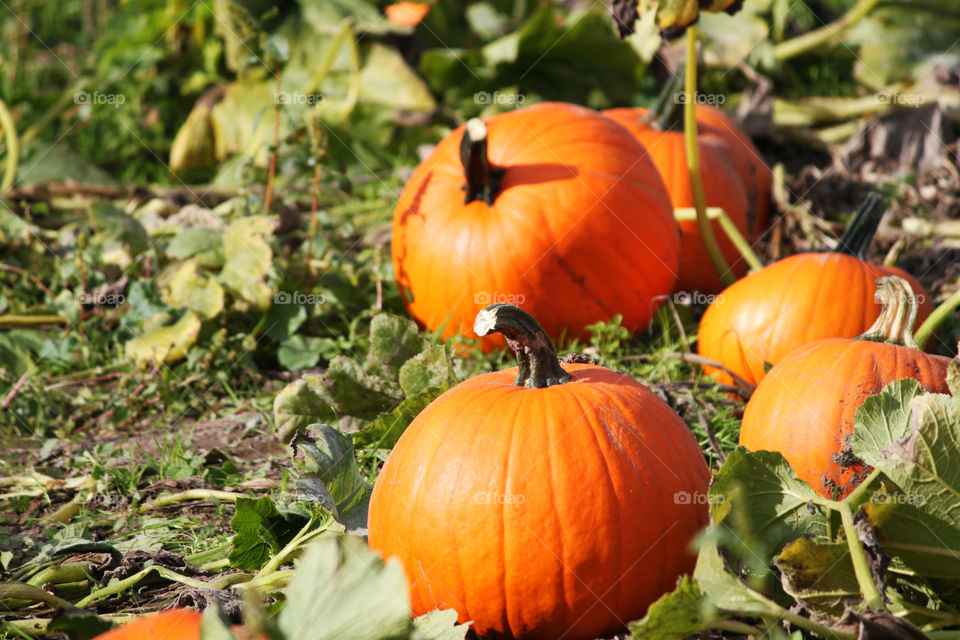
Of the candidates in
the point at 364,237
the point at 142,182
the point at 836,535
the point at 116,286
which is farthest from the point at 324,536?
the point at 142,182

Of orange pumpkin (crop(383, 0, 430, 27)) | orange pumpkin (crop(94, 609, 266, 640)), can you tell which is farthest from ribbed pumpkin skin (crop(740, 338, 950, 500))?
orange pumpkin (crop(383, 0, 430, 27))

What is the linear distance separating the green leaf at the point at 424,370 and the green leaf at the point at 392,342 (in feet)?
0.54

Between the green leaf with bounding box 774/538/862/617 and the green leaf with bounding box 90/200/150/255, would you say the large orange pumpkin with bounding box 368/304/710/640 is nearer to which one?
the green leaf with bounding box 774/538/862/617

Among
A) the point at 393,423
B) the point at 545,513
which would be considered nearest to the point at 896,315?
the point at 545,513

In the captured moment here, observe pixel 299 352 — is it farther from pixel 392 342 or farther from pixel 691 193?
pixel 691 193

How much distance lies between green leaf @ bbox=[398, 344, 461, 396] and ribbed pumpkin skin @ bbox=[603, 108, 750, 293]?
4.95ft

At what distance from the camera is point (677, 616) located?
4.92ft

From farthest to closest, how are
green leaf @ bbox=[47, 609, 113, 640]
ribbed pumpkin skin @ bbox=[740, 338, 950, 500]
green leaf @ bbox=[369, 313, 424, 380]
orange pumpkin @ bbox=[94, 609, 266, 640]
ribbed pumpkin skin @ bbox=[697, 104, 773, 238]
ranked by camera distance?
1. ribbed pumpkin skin @ bbox=[697, 104, 773, 238]
2. green leaf @ bbox=[369, 313, 424, 380]
3. ribbed pumpkin skin @ bbox=[740, 338, 950, 500]
4. green leaf @ bbox=[47, 609, 113, 640]
5. orange pumpkin @ bbox=[94, 609, 266, 640]

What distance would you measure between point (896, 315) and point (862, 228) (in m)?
0.74

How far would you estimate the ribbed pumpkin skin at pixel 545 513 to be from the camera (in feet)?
5.96

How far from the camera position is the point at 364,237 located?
4.13 meters

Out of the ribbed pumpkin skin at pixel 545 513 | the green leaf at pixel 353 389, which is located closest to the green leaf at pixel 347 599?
the ribbed pumpkin skin at pixel 545 513

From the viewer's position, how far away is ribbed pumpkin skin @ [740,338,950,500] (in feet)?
7.15

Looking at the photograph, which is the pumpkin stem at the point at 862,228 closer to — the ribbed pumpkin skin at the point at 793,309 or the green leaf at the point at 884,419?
the ribbed pumpkin skin at the point at 793,309
